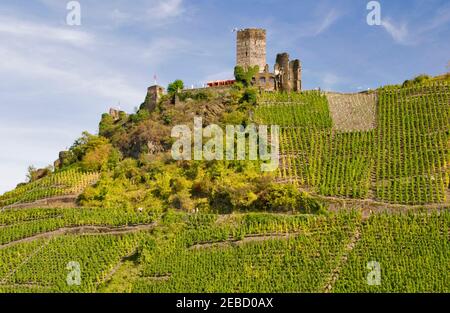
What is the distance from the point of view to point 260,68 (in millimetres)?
56969

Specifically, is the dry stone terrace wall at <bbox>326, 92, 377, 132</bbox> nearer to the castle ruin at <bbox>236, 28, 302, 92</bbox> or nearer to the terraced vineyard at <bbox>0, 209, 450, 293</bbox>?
the castle ruin at <bbox>236, 28, 302, 92</bbox>

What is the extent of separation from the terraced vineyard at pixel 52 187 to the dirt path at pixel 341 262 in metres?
17.9

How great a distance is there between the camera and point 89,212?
142ft

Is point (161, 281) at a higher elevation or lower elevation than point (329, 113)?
lower

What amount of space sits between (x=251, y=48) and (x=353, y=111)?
9.72 metres

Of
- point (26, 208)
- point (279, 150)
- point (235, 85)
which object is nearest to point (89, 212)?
point (26, 208)

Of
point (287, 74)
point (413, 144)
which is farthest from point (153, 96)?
point (413, 144)

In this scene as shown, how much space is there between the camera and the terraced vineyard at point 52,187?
46.8 meters

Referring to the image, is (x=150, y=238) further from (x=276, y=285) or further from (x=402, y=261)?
(x=402, y=261)

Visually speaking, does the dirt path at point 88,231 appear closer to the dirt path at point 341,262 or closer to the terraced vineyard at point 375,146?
the terraced vineyard at point 375,146

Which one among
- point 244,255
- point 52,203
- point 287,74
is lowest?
point 244,255

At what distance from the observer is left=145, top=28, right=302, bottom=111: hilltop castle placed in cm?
5572

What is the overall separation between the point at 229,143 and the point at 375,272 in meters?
15.7

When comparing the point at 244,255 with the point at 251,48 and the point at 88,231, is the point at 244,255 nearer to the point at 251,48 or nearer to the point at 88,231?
the point at 88,231
